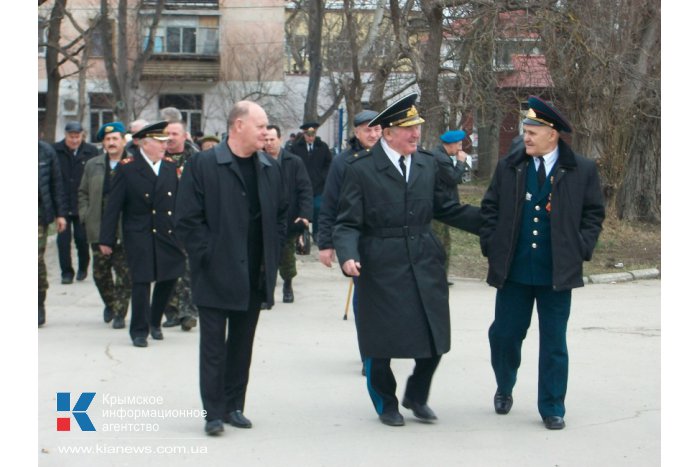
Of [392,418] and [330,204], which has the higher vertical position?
[330,204]

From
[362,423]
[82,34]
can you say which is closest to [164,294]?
[362,423]

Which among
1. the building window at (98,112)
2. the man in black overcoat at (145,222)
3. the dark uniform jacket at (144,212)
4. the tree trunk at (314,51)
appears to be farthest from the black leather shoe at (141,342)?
the building window at (98,112)

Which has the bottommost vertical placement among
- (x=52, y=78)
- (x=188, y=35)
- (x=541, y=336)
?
(x=541, y=336)

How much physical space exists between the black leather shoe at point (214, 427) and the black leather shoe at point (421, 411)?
1219mm

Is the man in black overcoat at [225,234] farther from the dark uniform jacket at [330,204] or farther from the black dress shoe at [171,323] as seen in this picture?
the black dress shoe at [171,323]

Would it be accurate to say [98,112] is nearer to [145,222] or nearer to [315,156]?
[315,156]

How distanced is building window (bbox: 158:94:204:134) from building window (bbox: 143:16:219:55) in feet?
6.53

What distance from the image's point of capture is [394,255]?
711cm

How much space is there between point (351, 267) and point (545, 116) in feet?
5.00

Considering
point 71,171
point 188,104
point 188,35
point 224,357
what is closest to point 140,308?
point 224,357

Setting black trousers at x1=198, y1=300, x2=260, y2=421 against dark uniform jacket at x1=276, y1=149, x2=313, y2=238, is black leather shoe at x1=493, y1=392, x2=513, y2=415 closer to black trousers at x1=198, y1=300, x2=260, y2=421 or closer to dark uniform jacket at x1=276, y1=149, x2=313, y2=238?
black trousers at x1=198, y1=300, x2=260, y2=421

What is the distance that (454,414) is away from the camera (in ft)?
24.9

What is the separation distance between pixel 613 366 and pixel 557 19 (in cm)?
974
